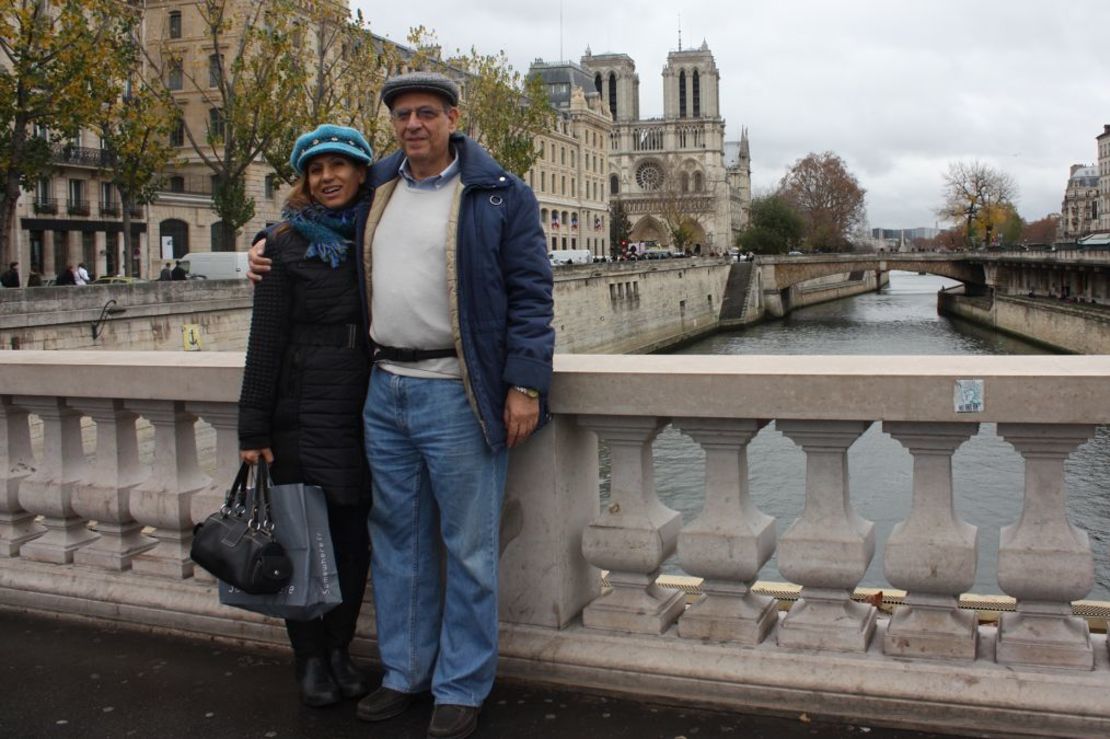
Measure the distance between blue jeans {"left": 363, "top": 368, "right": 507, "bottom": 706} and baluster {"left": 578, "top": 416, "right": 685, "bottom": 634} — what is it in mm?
322

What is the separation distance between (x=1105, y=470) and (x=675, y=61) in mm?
113111

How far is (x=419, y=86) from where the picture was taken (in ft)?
10.5

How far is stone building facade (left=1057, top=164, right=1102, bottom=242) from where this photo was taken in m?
138

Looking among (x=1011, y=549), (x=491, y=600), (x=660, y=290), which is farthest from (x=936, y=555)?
(x=660, y=290)

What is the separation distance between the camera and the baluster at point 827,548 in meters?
3.13

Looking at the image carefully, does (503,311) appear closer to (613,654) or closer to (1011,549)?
(613,654)

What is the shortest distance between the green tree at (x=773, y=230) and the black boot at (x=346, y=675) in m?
95.9

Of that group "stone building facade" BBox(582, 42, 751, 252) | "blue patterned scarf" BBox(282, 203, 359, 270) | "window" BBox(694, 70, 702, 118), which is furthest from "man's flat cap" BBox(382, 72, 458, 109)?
"window" BBox(694, 70, 702, 118)

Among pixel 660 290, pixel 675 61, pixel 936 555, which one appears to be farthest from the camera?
pixel 675 61

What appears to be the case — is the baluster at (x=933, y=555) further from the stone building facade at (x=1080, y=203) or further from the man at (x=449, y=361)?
the stone building facade at (x=1080, y=203)

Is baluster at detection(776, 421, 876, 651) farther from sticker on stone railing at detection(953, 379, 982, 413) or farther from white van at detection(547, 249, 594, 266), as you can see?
white van at detection(547, 249, 594, 266)

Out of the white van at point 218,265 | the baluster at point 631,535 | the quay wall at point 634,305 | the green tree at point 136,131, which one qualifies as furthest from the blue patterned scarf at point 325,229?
the quay wall at point 634,305

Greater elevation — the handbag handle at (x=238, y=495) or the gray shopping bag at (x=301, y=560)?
the handbag handle at (x=238, y=495)

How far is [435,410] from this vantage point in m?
3.19
